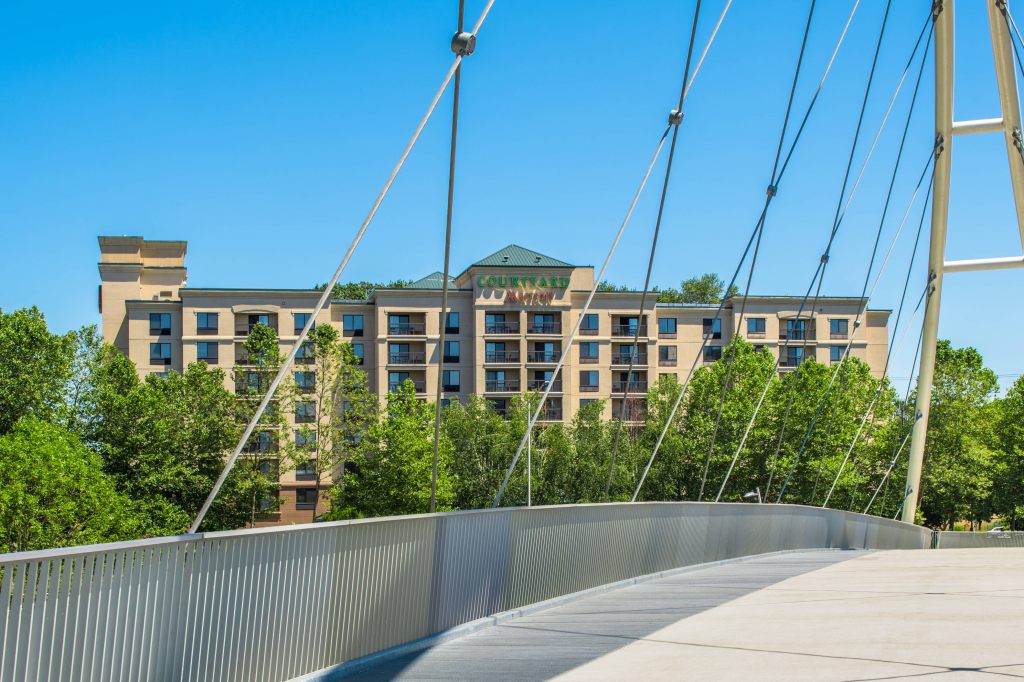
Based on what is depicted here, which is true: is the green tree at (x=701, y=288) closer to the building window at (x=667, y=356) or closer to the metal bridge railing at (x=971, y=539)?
the building window at (x=667, y=356)

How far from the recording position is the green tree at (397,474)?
6438cm

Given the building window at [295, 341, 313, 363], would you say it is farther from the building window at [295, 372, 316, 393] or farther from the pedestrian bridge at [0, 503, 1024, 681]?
the pedestrian bridge at [0, 503, 1024, 681]

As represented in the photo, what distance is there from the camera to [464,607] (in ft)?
34.7

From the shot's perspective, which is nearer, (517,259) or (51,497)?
(51,497)

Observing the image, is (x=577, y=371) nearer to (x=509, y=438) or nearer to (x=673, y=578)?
(x=509, y=438)

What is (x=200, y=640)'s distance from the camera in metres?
6.84

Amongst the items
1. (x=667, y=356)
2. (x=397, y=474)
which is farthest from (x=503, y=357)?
(x=397, y=474)

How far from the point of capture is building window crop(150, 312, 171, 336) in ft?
269

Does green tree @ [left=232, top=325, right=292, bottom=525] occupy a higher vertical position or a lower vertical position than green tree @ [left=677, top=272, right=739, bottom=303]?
lower

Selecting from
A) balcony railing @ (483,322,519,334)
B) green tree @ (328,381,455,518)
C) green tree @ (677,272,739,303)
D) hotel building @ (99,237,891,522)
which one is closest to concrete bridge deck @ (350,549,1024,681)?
green tree @ (328,381,455,518)

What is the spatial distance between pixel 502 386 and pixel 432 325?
6383 millimetres

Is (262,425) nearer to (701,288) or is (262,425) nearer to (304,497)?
(304,497)

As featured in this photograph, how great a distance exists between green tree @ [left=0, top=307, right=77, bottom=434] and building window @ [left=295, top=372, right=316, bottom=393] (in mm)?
12325

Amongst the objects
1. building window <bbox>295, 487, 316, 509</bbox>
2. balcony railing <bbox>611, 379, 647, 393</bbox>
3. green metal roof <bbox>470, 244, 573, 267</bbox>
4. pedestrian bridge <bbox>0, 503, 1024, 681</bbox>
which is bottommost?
building window <bbox>295, 487, 316, 509</bbox>
